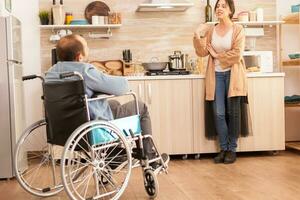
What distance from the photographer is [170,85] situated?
14.4 ft

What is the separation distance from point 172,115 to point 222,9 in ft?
3.36

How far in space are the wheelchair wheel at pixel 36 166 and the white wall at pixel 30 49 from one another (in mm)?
249

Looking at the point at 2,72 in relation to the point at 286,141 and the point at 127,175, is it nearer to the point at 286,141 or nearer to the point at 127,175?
the point at 127,175

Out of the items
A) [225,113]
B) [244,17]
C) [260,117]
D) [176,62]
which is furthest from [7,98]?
[244,17]

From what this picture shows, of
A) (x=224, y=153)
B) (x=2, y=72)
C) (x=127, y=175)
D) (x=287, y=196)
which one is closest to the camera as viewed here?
(x=127, y=175)

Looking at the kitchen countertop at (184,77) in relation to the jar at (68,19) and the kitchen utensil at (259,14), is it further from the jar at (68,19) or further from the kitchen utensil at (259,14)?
the jar at (68,19)

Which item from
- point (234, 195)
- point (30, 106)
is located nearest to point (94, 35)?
point (30, 106)

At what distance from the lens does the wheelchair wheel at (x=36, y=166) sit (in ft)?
9.12

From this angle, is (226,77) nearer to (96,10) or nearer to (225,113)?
(225,113)

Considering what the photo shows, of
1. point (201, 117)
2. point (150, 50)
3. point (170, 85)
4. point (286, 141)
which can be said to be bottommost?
point (286, 141)

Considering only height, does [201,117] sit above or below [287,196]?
above

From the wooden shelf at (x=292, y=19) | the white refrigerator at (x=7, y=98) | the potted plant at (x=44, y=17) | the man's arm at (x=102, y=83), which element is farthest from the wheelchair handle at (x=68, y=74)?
the wooden shelf at (x=292, y=19)

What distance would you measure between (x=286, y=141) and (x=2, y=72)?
2873mm

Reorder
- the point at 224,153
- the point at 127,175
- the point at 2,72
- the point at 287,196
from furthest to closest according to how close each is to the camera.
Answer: the point at 224,153, the point at 2,72, the point at 287,196, the point at 127,175
